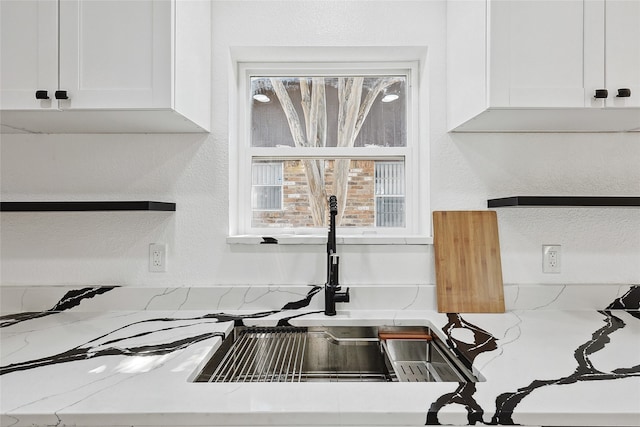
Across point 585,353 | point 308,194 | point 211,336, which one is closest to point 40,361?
point 211,336

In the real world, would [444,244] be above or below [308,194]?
below

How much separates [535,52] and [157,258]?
1595 millimetres

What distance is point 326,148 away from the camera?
65.5 inches

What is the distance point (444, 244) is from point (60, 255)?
161cm

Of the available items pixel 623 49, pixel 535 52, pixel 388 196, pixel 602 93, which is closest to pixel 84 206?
pixel 388 196

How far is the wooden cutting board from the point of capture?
1447mm

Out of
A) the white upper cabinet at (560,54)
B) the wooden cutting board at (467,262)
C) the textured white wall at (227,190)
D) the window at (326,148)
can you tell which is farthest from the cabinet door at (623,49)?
the window at (326,148)

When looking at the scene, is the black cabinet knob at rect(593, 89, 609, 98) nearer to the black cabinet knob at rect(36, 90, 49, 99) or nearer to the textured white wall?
the textured white wall

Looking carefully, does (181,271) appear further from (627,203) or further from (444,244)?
(627,203)

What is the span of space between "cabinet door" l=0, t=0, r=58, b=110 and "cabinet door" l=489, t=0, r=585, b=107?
4.67 ft

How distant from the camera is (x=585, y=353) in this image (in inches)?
41.1

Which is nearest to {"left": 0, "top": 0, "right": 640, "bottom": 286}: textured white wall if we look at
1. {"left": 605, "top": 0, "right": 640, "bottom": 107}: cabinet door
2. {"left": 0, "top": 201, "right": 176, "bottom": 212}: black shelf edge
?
{"left": 0, "top": 201, "right": 176, "bottom": 212}: black shelf edge

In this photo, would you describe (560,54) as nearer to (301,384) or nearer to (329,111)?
(329,111)

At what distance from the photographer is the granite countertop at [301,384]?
2.50ft
